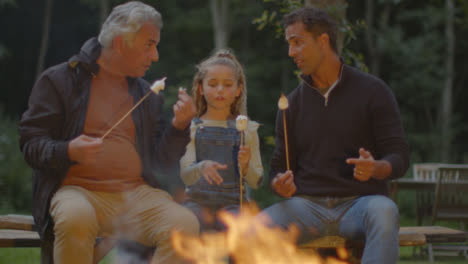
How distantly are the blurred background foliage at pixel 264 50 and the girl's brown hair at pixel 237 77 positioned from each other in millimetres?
11471

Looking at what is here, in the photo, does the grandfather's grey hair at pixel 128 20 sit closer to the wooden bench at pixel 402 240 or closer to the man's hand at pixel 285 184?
the man's hand at pixel 285 184

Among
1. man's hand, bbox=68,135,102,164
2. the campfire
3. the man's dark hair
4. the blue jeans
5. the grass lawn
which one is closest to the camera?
man's hand, bbox=68,135,102,164

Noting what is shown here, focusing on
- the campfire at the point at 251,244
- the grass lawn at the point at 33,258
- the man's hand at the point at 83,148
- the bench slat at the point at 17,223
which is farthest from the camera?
the grass lawn at the point at 33,258

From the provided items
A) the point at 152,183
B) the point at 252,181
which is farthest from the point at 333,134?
the point at 152,183

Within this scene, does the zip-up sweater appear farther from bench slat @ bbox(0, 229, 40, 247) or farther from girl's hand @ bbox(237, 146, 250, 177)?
bench slat @ bbox(0, 229, 40, 247)

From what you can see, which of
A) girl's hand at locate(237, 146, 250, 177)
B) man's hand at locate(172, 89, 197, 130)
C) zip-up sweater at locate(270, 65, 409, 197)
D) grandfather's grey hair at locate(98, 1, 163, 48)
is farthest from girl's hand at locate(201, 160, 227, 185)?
grandfather's grey hair at locate(98, 1, 163, 48)

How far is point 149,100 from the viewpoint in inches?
149

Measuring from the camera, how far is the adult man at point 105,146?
3.21m

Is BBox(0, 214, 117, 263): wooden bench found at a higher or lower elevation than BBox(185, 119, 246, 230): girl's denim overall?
lower

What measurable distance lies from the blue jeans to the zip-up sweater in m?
0.11

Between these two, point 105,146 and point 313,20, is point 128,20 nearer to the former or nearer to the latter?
point 105,146

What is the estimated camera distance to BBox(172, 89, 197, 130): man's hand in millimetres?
3373

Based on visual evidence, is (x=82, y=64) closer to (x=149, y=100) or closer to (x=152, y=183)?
(x=149, y=100)

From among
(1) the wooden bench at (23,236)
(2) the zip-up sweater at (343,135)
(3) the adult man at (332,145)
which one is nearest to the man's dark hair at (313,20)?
(3) the adult man at (332,145)
